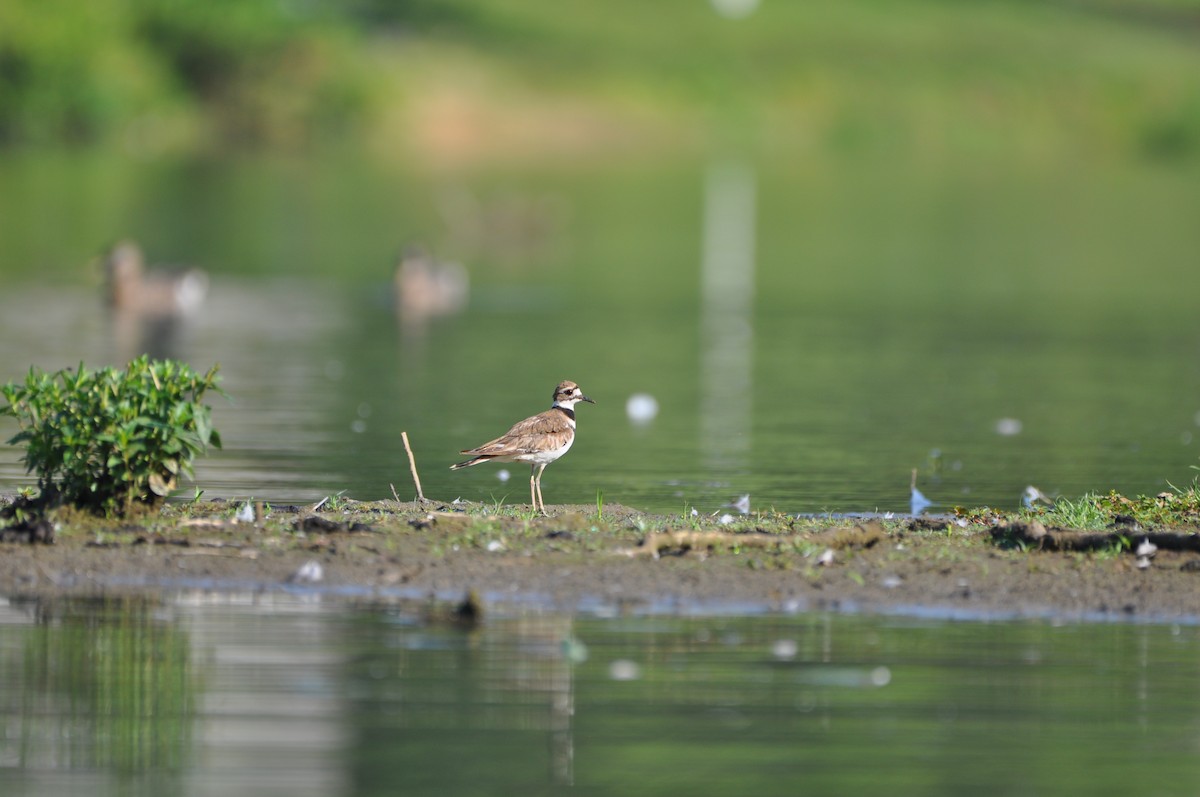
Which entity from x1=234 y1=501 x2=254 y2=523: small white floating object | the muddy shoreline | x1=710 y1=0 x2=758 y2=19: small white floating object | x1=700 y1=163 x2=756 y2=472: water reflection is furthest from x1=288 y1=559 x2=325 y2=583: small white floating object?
x1=710 y1=0 x2=758 y2=19: small white floating object

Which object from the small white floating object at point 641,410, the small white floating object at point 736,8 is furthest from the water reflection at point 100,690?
the small white floating object at point 736,8

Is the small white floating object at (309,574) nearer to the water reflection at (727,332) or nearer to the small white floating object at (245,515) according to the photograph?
the small white floating object at (245,515)

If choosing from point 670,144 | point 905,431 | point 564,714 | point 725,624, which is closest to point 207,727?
point 564,714

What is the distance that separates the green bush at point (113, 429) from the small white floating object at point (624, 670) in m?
3.47

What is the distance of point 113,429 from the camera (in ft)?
39.0

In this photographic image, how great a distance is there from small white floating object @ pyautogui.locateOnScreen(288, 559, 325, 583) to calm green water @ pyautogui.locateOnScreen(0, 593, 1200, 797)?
0.32m

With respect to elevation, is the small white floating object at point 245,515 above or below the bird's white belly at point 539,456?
below

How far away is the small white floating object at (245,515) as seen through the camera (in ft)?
40.6

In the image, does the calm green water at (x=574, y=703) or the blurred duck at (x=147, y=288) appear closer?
the calm green water at (x=574, y=703)

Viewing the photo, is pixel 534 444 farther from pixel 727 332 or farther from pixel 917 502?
pixel 727 332

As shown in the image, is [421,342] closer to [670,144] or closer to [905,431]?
[905,431]

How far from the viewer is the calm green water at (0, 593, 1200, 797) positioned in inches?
315

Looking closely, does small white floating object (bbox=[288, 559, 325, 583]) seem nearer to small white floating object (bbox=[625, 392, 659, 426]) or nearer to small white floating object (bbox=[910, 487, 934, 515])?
small white floating object (bbox=[910, 487, 934, 515])

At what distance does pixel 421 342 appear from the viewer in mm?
28953
